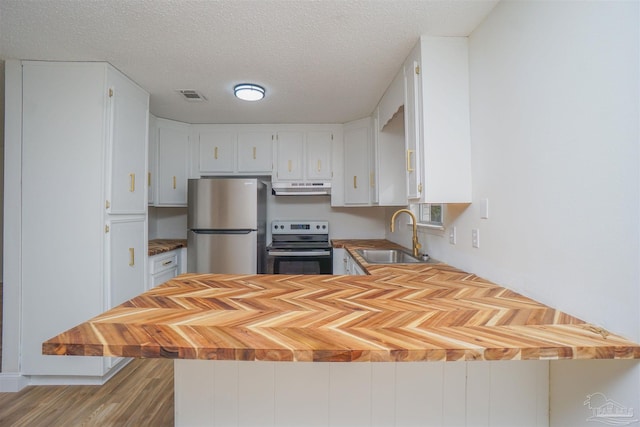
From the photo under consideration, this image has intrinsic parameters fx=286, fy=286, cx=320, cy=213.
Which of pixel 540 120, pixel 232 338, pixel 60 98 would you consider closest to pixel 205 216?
pixel 60 98

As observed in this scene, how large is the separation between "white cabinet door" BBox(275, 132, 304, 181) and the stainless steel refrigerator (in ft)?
1.70

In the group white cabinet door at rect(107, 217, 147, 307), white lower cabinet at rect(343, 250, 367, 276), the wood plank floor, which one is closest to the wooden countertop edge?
the wood plank floor

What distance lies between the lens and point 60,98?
196 centimetres

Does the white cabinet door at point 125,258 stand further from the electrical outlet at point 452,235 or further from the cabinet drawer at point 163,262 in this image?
the electrical outlet at point 452,235

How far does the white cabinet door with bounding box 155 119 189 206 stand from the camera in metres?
3.14

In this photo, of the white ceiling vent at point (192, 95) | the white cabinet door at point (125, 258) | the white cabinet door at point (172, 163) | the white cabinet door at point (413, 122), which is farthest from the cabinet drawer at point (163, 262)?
the white cabinet door at point (413, 122)

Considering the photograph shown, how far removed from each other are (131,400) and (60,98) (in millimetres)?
2086

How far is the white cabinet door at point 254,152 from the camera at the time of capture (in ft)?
10.8

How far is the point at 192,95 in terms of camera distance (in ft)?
8.15

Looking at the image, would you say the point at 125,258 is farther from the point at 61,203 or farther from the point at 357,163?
the point at 357,163

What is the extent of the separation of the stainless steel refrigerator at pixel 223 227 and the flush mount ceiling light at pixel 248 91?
0.85 meters

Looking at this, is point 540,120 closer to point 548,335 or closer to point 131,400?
point 548,335

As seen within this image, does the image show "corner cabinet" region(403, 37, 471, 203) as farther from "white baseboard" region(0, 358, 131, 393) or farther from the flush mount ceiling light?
"white baseboard" region(0, 358, 131, 393)

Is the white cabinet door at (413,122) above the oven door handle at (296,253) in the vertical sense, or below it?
above
